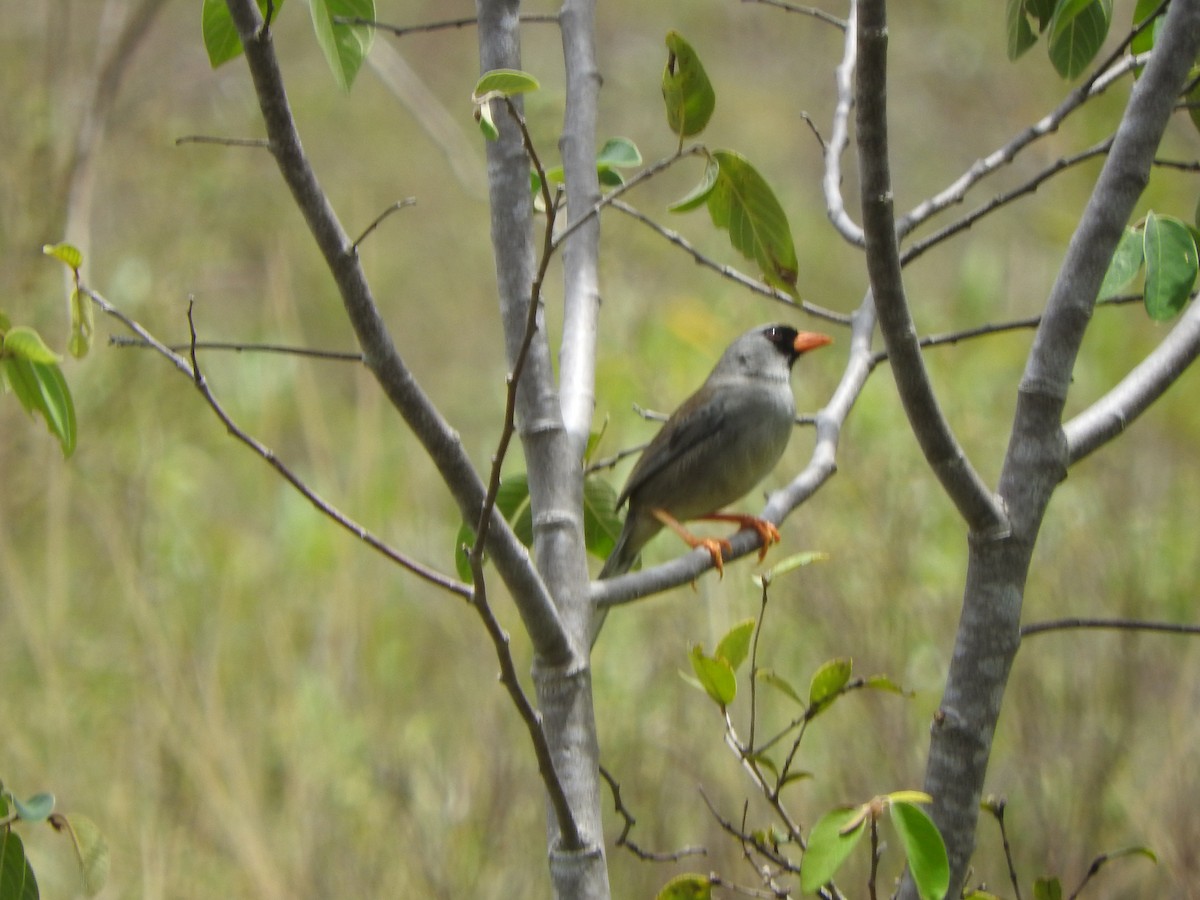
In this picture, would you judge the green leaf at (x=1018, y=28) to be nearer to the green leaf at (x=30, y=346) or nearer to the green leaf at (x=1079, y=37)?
the green leaf at (x=1079, y=37)

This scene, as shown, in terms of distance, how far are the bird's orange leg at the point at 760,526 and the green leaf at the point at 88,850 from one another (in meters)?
1.31

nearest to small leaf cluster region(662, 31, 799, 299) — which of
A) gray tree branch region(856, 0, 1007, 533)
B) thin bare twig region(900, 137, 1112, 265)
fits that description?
thin bare twig region(900, 137, 1112, 265)

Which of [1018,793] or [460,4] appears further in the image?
[460,4]

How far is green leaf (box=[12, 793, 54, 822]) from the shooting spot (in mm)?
1613

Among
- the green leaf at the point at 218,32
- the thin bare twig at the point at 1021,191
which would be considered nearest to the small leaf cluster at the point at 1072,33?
the thin bare twig at the point at 1021,191

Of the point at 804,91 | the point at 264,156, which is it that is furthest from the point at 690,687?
the point at 804,91

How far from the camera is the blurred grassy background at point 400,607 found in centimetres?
466

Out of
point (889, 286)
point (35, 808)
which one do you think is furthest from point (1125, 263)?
point (35, 808)

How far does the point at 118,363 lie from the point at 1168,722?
188 inches

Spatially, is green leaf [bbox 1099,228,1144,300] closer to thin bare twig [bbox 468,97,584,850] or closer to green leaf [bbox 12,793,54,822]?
thin bare twig [bbox 468,97,584,850]

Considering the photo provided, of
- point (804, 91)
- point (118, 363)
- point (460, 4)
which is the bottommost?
point (118, 363)

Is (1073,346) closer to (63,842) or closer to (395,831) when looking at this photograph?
(395,831)

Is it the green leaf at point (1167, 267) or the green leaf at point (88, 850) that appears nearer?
the green leaf at point (88, 850)

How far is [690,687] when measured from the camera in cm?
515
